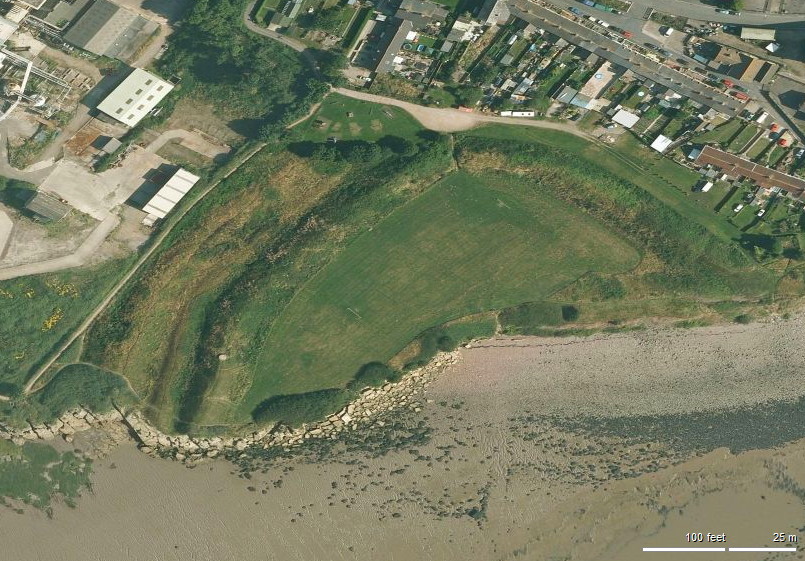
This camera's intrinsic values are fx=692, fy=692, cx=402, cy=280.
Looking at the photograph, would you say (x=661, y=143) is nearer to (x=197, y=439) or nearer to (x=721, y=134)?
(x=721, y=134)

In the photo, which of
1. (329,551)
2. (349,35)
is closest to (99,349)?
(329,551)

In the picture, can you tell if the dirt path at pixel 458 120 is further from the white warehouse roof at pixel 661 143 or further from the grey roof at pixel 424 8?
the grey roof at pixel 424 8

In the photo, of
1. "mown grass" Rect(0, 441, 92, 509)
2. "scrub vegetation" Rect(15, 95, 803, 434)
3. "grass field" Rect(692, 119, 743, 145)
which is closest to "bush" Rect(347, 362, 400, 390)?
"scrub vegetation" Rect(15, 95, 803, 434)

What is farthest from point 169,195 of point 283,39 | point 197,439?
point 197,439

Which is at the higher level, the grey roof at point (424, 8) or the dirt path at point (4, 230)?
the grey roof at point (424, 8)

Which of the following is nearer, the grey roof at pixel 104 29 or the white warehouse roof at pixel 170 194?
the white warehouse roof at pixel 170 194

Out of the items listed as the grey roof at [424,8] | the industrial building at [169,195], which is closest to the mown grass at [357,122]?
the grey roof at [424,8]
